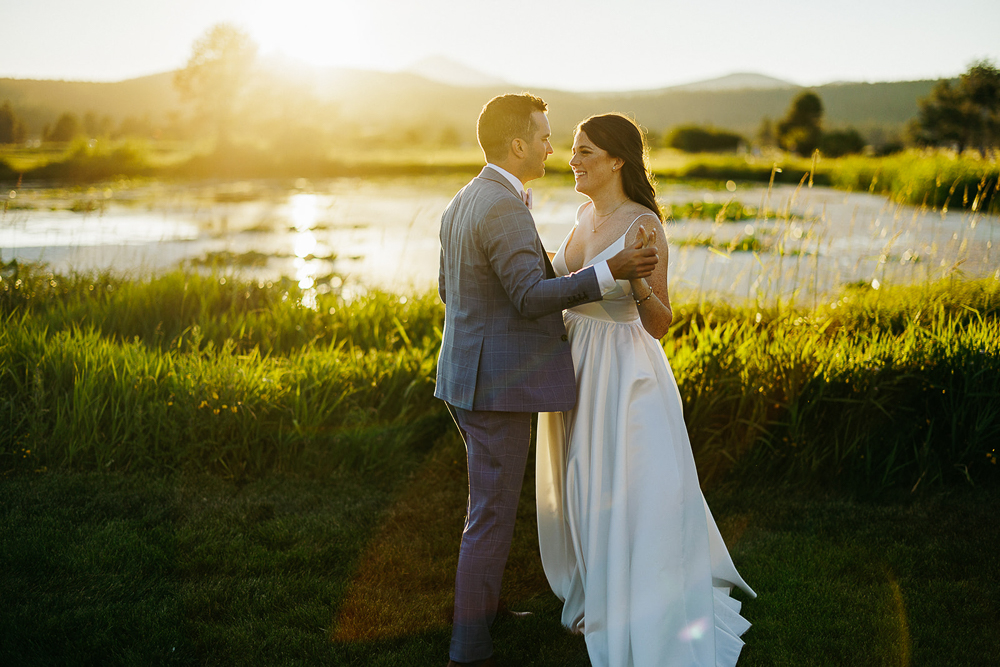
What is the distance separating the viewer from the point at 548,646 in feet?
9.53

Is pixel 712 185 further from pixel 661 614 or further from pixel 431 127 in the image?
pixel 431 127

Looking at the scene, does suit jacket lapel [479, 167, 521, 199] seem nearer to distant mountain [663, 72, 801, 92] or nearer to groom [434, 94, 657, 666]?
groom [434, 94, 657, 666]

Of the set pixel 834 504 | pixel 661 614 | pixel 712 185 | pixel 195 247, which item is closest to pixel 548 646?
pixel 661 614

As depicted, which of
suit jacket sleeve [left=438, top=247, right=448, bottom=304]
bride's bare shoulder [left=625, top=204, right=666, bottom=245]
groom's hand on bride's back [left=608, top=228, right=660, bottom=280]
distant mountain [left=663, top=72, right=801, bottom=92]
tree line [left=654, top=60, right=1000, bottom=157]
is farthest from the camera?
distant mountain [left=663, top=72, right=801, bottom=92]

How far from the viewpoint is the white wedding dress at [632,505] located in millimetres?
2549

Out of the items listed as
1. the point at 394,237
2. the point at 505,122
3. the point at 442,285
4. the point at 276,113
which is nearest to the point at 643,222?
the point at 505,122

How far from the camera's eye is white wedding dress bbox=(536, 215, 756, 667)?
2549 millimetres

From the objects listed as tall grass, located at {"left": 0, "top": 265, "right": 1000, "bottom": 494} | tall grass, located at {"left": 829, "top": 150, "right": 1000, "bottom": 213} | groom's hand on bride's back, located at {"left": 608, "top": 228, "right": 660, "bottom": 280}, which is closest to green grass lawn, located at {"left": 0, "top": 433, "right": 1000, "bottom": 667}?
tall grass, located at {"left": 0, "top": 265, "right": 1000, "bottom": 494}

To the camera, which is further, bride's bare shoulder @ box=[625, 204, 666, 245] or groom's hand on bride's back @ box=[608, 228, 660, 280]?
bride's bare shoulder @ box=[625, 204, 666, 245]

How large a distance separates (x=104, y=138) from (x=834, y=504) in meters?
38.0

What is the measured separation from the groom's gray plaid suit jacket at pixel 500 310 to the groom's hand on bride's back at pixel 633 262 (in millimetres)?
99

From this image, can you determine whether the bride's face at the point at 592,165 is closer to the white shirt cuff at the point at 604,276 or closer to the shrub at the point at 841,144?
the white shirt cuff at the point at 604,276

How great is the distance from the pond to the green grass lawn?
192 cm

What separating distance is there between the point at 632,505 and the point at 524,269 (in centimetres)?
101
